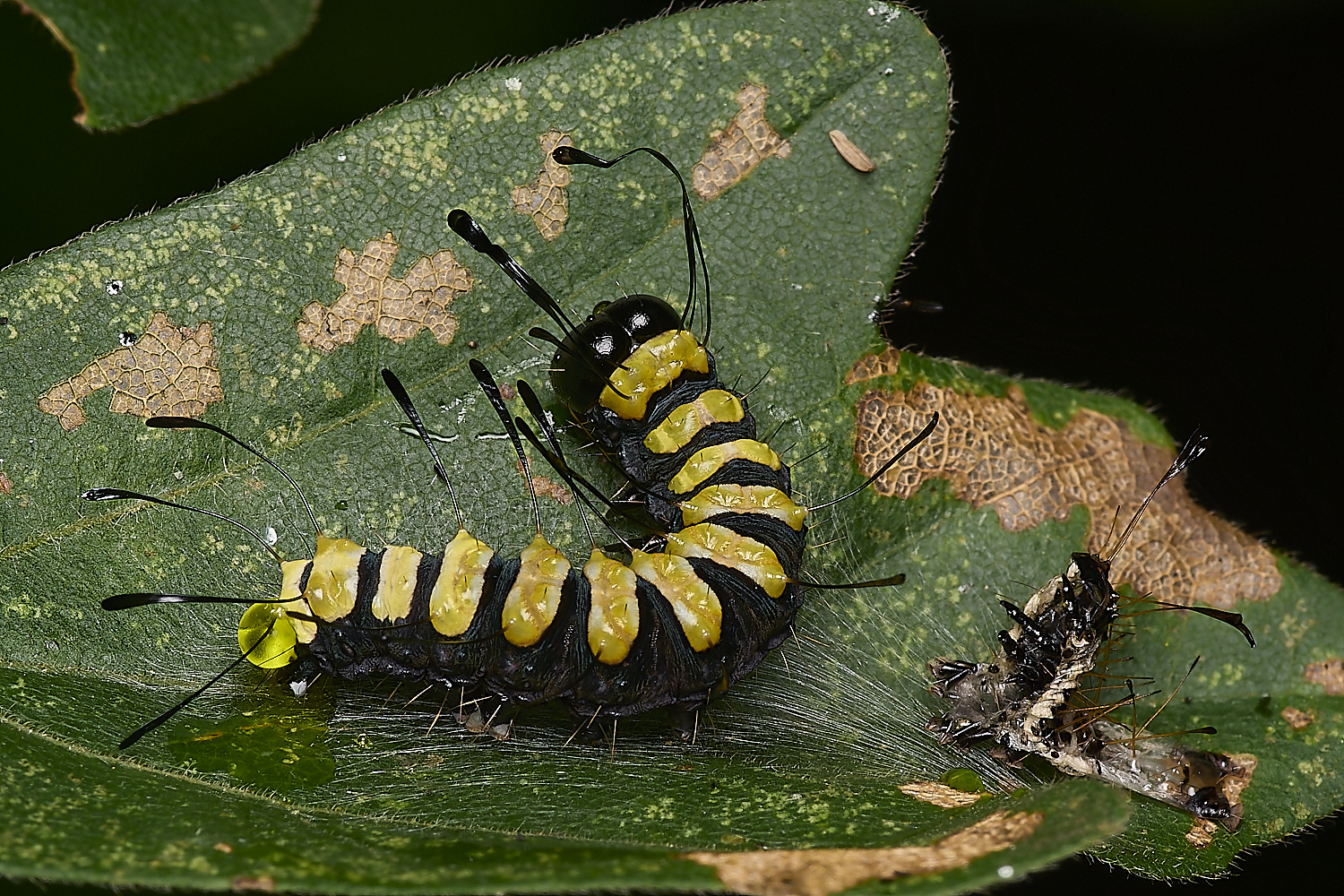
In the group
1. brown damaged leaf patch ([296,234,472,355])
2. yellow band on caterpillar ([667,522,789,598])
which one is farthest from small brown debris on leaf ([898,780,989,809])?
brown damaged leaf patch ([296,234,472,355])

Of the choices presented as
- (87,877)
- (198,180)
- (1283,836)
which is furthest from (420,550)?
(1283,836)

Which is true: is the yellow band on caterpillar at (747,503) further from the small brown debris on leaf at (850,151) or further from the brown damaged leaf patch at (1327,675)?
the brown damaged leaf patch at (1327,675)

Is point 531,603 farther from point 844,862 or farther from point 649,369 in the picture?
point 844,862

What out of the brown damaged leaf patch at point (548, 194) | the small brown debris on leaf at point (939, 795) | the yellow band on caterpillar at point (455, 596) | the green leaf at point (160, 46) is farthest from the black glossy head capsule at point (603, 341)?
the small brown debris on leaf at point (939, 795)

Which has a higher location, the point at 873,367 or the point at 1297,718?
the point at 873,367

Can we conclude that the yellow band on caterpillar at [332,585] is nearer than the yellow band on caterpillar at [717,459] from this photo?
Yes

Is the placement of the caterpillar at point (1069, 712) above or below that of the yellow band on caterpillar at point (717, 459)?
below

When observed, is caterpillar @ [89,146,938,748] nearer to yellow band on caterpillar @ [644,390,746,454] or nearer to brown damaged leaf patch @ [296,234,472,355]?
yellow band on caterpillar @ [644,390,746,454]

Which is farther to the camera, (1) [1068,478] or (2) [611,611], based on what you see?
(1) [1068,478]

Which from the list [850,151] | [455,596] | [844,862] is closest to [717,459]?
[455,596]
